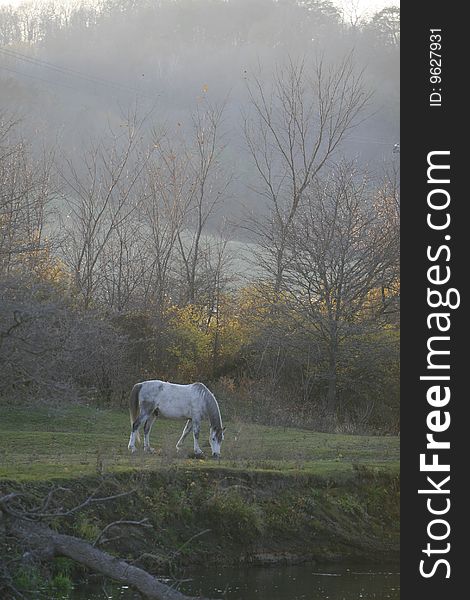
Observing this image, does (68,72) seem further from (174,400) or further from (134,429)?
(134,429)

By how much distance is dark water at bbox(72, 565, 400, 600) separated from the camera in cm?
1540

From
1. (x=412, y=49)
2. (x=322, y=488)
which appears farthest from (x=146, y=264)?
(x=412, y=49)

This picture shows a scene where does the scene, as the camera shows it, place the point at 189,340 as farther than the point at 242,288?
No

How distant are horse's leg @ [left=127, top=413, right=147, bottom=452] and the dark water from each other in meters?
4.70

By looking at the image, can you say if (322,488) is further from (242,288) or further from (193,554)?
(242,288)

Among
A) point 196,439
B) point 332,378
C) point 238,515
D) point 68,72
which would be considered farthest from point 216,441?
point 68,72

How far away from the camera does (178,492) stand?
1805cm

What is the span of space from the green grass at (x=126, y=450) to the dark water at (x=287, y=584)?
7.42 feet

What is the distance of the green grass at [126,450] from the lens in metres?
18.8

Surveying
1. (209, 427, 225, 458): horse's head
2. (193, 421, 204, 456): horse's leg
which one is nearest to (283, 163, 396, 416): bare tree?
(193, 421, 204, 456): horse's leg

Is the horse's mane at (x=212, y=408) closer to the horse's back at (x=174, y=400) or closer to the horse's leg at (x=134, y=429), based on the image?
the horse's back at (x=174, y=400)

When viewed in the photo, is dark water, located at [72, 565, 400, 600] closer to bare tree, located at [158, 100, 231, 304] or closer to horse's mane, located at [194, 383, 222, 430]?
horse's mane, located at [194, 383, 222, 430]

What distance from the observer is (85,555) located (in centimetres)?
1288

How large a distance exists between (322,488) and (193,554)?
10.7ft
